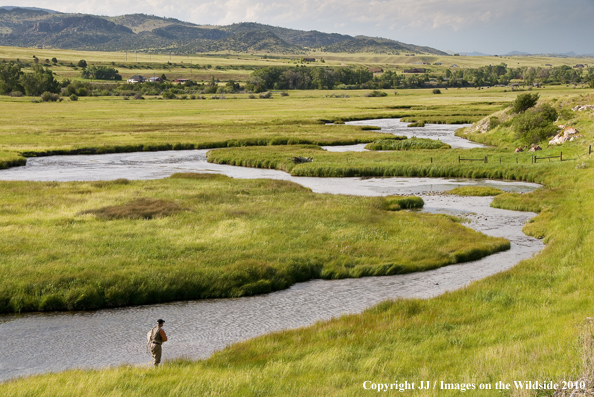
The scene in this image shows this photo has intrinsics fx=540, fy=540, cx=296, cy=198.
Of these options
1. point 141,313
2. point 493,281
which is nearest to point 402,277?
point 493,281

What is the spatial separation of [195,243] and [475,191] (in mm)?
26135

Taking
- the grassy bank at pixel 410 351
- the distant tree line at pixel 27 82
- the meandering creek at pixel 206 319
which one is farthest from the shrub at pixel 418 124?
the distant tree line at pixel 27 82

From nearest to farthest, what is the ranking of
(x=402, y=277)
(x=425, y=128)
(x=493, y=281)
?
(x=493, y=281), (x=402, y=277), (x=425, y=128)

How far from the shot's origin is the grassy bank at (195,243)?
21.6m

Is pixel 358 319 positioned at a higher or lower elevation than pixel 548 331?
lower

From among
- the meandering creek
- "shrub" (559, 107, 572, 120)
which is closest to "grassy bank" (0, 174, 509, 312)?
the meandering creek

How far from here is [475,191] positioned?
44.0m

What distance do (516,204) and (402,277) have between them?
1734 centimetres

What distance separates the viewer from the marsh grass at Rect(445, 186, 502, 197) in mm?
43500

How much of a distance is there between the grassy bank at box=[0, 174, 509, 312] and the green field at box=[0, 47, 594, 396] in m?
0.11

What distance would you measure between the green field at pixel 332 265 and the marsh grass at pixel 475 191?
8.83ft

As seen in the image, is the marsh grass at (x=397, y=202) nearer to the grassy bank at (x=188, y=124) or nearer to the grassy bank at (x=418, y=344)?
the grassy bank at (x=418, y=344)

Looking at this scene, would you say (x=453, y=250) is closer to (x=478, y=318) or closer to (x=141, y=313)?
(x=478, y=318)

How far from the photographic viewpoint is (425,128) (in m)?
99.2
